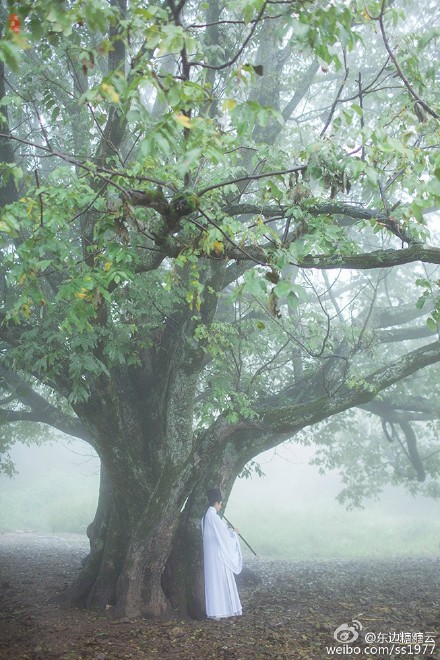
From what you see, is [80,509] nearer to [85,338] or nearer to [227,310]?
[227,310]

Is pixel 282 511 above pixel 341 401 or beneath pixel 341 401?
beneath

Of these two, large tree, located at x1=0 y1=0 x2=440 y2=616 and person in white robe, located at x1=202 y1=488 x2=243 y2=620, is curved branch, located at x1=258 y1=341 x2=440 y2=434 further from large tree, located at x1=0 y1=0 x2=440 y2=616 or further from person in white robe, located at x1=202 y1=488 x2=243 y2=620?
person in white robe, located at x1=202 y1=488 x2=243 y2=620

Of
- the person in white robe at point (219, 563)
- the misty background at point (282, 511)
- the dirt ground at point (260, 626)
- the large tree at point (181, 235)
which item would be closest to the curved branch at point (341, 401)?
the large tree at point (181, 235)

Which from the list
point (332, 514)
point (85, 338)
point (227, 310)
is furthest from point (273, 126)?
point (332, 514)

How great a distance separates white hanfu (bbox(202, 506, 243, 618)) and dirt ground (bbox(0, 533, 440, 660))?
213 millimetres

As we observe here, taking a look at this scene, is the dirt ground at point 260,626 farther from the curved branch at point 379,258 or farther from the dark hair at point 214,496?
the curved branch at point 379,258

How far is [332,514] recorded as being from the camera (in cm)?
3406

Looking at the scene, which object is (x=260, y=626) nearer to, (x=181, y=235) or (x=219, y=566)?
(x=219, y=566)

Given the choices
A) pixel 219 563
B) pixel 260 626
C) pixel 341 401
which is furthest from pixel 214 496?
pixel 341 401

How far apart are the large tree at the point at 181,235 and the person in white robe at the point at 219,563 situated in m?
0.34

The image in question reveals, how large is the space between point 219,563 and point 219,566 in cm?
4

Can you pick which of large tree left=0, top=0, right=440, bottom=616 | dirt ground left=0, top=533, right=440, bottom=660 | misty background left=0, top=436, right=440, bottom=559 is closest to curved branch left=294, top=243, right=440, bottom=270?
large tree left=0, top=0, right=440, bottom=616

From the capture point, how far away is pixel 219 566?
7.96m

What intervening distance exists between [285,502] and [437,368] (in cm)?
3125
